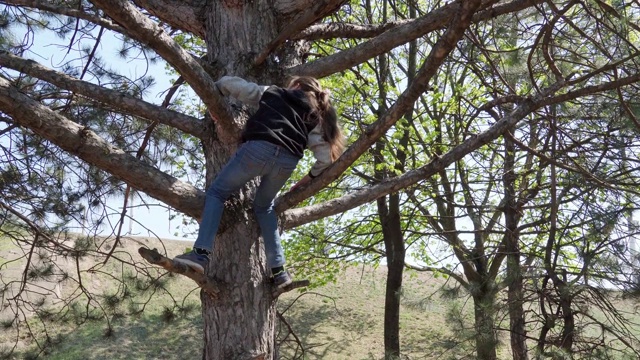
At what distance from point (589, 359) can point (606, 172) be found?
2248 mm

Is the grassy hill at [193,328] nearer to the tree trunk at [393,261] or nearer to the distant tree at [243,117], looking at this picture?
the tree trunk at [393,261]

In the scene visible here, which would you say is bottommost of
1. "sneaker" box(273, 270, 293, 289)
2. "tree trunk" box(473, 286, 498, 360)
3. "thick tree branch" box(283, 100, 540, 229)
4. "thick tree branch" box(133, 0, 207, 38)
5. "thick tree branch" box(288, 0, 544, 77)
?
"sneaker" box(273, 270, 293, 289)

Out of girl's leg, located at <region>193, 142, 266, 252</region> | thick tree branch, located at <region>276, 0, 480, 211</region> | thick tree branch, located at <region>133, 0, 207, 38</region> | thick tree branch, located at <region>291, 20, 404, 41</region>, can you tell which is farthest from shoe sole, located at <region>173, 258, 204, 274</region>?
thick tree branch, located at <region>291, 20, 404, 41</region>

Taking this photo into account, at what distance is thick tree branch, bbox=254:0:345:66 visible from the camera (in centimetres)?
447

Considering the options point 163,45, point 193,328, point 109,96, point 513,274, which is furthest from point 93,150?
point 193,328

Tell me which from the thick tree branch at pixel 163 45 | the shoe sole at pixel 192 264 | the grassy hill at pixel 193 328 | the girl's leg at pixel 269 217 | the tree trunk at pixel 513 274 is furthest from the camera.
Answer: the grassy hill at pixel 193 328

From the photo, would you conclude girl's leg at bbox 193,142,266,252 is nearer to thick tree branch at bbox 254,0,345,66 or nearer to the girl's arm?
the girl's arm

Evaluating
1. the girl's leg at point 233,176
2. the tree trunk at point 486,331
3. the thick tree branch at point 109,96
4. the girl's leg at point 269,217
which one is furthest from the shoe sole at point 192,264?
the tree trunk at point 486,331

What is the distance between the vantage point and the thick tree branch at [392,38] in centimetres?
456

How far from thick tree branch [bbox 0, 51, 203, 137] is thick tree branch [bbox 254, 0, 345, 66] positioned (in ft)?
2.38

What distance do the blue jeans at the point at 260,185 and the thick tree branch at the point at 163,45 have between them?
0.36 meters

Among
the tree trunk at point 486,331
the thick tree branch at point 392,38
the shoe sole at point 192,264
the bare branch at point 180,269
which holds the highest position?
the thick tree branch at point 392,38

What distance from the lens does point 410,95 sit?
3.52m

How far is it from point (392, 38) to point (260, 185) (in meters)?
1.37
